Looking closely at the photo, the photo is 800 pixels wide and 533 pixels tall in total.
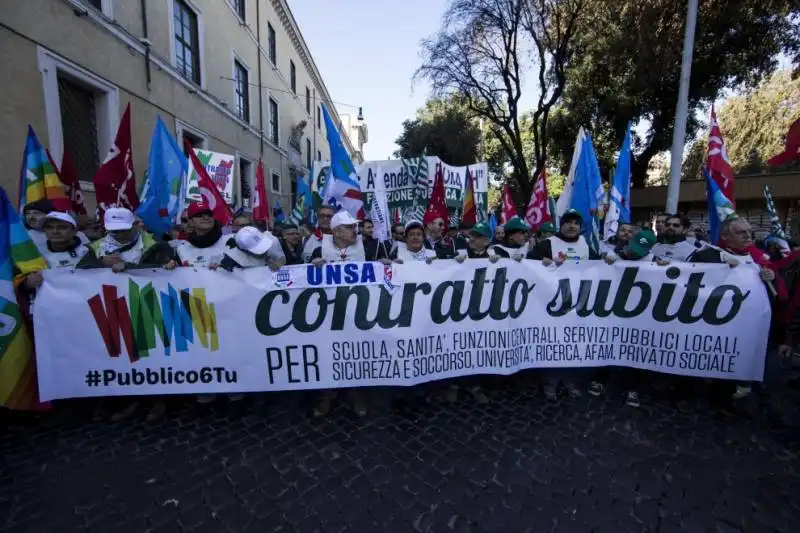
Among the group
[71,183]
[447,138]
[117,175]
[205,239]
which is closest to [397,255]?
[205,239]

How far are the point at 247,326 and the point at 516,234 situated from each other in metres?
2.95

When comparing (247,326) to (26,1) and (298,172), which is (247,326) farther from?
(298,172)

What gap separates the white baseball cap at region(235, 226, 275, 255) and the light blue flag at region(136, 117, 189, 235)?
2.12m

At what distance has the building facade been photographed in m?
6.32

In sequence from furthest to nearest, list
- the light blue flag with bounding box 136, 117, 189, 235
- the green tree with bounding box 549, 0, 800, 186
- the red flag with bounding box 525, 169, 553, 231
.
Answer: the green tree with bounding box 549, 0, 800, 186 → the red flag with bounding box 525, 169, 553, 231 → the light blue flag with bounding box 136, 117, 189, 235

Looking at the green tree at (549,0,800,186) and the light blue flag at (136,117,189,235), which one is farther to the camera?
the green tree at (549,0,800,186)

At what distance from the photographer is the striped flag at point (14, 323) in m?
3.37

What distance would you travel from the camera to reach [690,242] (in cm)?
483

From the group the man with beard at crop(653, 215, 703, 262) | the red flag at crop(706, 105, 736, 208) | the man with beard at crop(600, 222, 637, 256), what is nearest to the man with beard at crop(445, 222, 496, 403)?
the man with beard at crop(653, 215, 703, 262)

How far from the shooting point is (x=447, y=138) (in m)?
29.8

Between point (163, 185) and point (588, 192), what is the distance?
17.7ft

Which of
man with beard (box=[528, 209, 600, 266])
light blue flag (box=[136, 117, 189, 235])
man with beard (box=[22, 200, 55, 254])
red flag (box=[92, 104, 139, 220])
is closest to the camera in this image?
man with beard (box=[22, 200, 55, 254])

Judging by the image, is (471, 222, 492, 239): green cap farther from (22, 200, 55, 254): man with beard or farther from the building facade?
the building facade

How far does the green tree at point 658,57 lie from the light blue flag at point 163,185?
1480 centimetres
